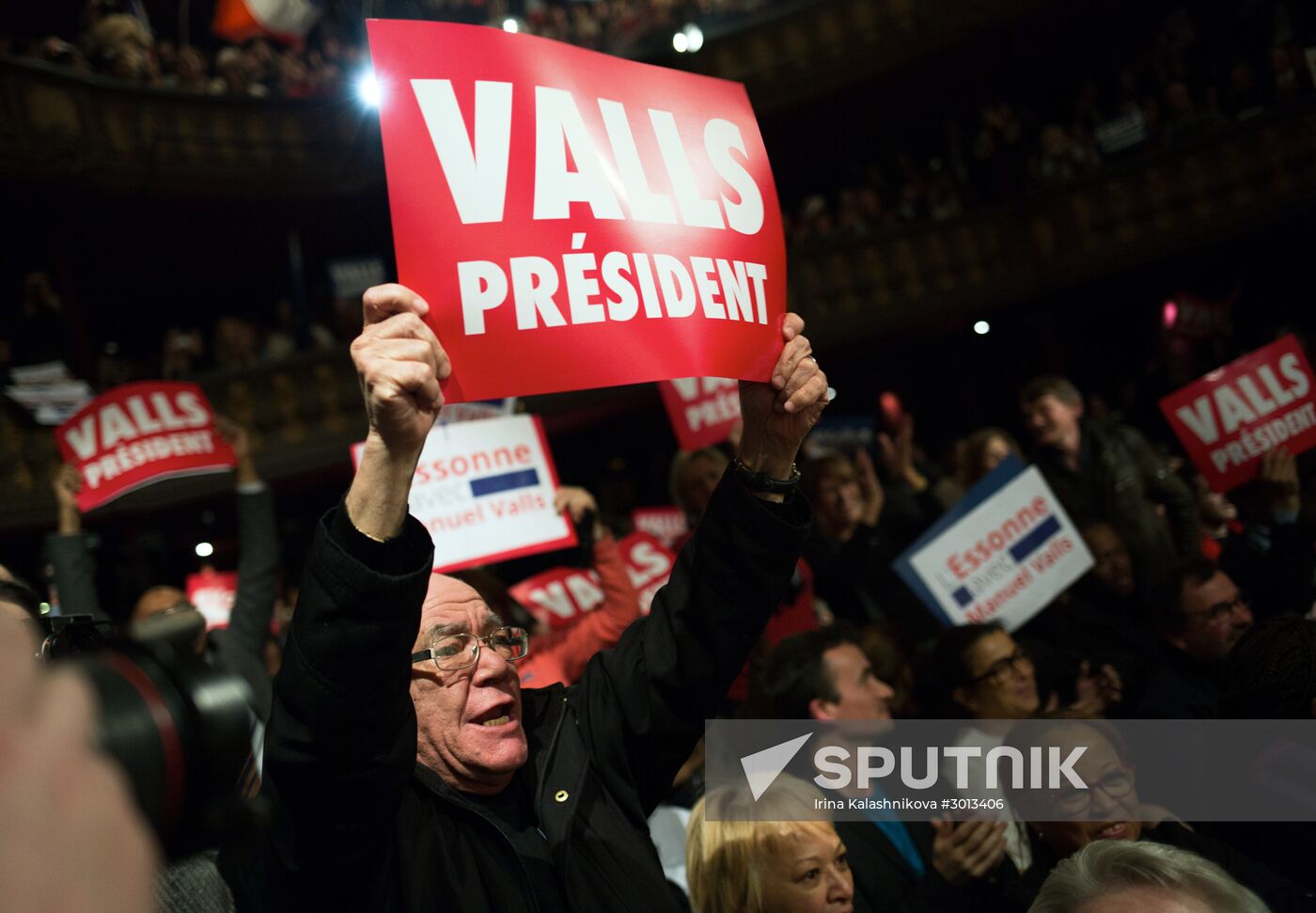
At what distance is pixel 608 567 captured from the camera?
3.55 metres

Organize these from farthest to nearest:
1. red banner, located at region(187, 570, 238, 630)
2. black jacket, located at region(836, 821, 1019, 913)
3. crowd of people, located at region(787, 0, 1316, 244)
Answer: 1. crowd of people, located at region(787, 0, 1316, 244)
2. red banner, located at region(187, 570, 238, 630)
3. black jacket, located at region(836, 821, 1019, 913)

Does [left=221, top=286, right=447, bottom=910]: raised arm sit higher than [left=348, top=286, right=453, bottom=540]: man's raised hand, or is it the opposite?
[left=348, top=286, right=453, bottom=540]: man's raised hand

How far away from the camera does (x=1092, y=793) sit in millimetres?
2260

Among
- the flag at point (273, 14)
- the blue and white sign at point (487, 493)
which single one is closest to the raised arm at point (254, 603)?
the blue and white sign at point (487, 493)

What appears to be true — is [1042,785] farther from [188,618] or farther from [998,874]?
[188,618]

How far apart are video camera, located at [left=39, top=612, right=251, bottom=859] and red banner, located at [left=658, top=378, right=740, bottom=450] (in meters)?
4.57

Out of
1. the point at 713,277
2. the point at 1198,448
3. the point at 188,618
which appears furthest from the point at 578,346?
the point at 1198,448

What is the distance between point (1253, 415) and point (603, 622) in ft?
9.43

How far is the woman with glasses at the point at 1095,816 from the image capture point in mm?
2123

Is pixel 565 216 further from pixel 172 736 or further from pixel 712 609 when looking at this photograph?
pixel 172 736

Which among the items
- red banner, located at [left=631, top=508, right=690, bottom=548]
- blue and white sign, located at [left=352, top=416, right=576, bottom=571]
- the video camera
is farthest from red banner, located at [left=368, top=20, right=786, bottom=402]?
red banner, located at [left=631, top=508, right=690, bottom=548]

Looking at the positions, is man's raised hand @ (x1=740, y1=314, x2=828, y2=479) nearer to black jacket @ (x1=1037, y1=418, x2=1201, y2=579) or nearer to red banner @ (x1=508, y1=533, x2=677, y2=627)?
red banner @ (x1=508, y1=533, x2=677, y2=627)

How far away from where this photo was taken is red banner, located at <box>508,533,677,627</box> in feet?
14.4

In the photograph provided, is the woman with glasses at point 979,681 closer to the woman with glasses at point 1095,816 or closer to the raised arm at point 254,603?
the woman with glasses at point 1095,816
